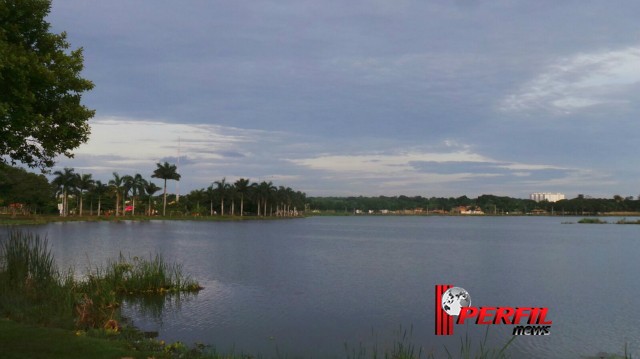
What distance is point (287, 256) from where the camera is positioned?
5597 cm

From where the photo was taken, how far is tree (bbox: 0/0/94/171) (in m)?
17.3

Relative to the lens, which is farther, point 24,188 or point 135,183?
point 135,183

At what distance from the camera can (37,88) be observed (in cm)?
1892

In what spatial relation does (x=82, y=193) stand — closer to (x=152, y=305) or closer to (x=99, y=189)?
(x=99, y=189)

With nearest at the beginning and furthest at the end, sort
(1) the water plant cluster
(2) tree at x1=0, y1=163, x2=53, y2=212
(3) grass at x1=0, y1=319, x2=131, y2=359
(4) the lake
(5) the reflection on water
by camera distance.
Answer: (3) grass at x1=0, y1=319, x2=131, y2=359 < (1) the water plant cluster < (4) the lake < (5) the reflection on water < (2) tree at x1=0, y1=163, x2=53, y2=212

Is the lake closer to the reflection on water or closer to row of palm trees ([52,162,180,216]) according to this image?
the reflection on water

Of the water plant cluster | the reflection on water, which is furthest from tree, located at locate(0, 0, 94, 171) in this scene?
the reflection on water

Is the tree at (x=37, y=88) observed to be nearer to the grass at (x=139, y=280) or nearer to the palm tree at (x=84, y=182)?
the grass at (x=139, y=280)

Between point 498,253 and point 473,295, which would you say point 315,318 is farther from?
point 498,253

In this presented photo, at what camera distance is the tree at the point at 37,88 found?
17.3 metres

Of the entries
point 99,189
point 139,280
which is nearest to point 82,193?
point 99,189

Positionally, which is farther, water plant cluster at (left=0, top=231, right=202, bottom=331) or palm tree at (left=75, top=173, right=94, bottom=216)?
palm tree at (left=75, top=173, right=94, bottom=216)

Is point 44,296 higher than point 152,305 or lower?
higher

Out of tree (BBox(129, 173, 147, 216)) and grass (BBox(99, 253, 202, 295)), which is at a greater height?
tree (BBox(129, 173, 147, 216))
